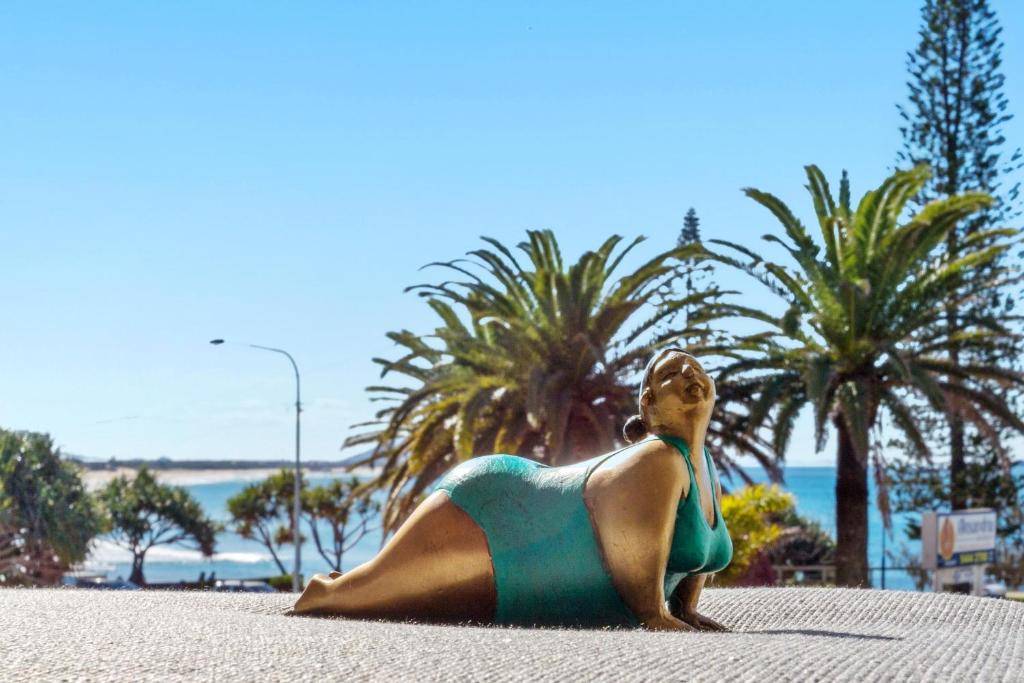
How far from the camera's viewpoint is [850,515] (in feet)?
68.5

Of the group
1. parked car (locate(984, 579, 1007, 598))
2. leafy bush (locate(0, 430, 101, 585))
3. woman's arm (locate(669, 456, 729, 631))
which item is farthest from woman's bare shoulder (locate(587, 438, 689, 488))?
leafy bush (locate(0, 430, 101, 585))

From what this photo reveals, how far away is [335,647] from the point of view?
5.18 meters

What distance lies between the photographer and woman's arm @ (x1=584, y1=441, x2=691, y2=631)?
7.17 m

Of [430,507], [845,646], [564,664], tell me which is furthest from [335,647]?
[430,507]

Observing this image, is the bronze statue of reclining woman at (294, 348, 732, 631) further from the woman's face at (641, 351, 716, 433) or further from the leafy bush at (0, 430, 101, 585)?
the leafy bush at (0, 430, 101, 585)

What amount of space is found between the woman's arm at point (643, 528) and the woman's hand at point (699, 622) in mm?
242

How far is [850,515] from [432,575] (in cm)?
1443

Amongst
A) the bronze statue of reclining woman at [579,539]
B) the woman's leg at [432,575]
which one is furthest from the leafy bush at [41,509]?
the bronze statue of reclining woman at [579,539]

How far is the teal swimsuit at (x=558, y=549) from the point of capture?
7367 mm

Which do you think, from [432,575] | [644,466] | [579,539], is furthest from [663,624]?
[432,575]

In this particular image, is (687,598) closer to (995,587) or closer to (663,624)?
(663,624)

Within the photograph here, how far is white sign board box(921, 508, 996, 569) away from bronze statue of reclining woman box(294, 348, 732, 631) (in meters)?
14.6

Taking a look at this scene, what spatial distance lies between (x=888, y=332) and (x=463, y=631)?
50.2ft

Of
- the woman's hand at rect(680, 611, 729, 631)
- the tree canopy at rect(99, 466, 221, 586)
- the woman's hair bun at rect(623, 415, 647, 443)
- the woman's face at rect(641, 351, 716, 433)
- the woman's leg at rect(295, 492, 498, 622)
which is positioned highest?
the woman's face at rect(641, 351, 716, 433)
